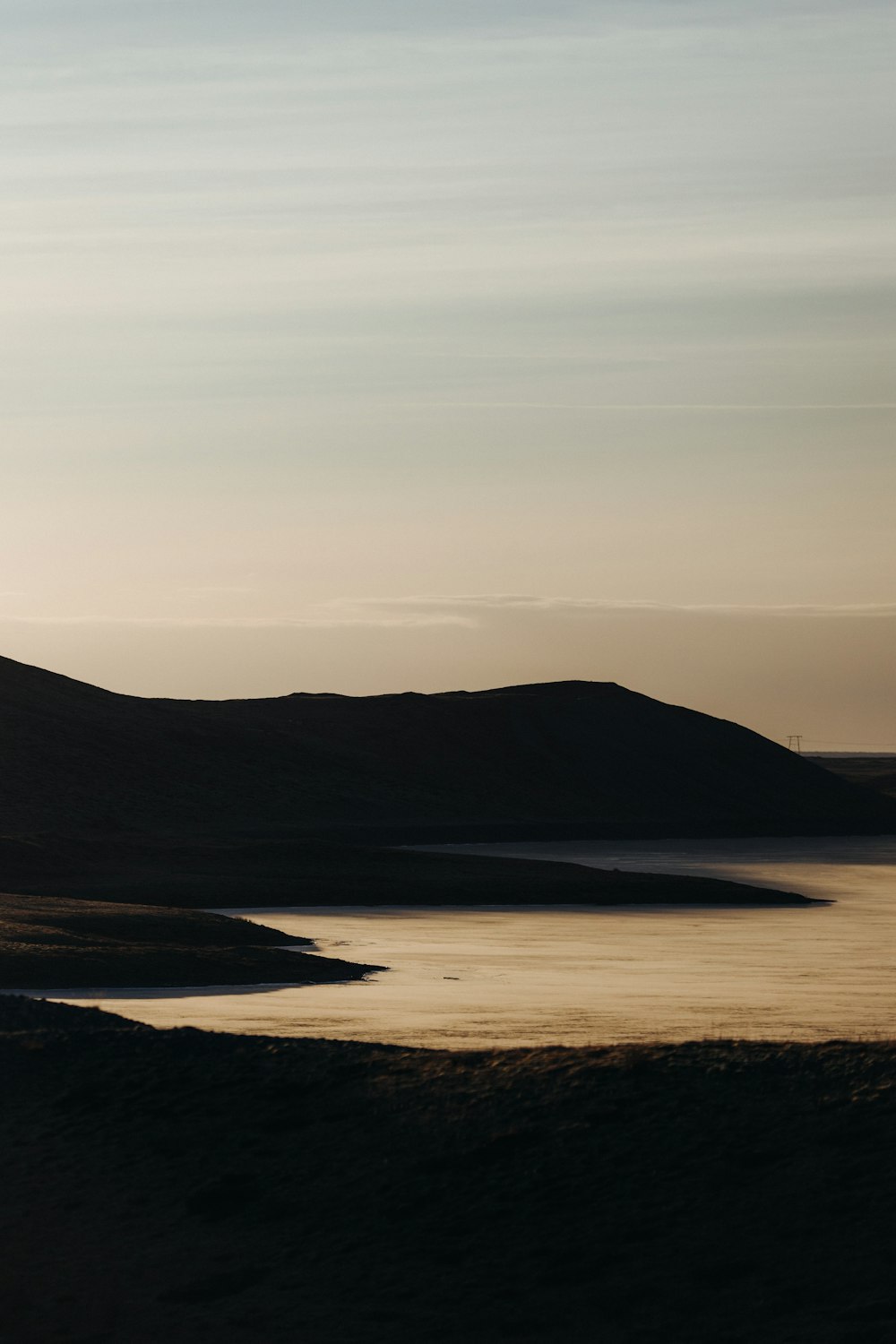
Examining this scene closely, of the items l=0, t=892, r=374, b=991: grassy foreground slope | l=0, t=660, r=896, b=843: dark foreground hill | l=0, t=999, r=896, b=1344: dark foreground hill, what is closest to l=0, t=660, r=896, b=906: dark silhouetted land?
l=0, t=660, r=896, b=843: dark foreground hill

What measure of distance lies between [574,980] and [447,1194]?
18.6 m

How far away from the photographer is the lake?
24016mm

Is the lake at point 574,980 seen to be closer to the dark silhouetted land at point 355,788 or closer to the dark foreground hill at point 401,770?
the dark silhouetted land at point 355,788

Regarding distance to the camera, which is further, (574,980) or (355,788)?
(355,788)

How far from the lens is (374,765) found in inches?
4572

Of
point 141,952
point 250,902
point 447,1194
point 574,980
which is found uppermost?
point 250,902

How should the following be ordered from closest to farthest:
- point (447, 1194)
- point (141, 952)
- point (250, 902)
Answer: point (447, 1194)
point (141, 952)
point (250, 902)

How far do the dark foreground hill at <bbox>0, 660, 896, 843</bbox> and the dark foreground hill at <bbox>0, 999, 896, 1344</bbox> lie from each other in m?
63.2

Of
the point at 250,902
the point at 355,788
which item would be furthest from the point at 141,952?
the point at 355,788

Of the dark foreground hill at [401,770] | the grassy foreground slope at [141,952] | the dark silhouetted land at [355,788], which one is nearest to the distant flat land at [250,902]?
the grassy foreground slope at [141,952]

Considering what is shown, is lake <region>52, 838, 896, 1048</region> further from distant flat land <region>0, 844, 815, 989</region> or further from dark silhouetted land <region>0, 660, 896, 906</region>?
Answer: dark silhouetted land <region>0, 660, 896, 906</region>

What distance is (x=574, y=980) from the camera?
32.6 m

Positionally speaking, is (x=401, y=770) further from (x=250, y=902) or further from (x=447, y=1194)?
(x=447, y=1194)

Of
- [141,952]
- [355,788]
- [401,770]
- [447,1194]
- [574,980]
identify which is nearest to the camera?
[447,1194]
